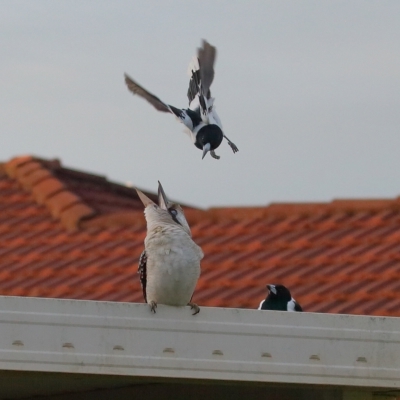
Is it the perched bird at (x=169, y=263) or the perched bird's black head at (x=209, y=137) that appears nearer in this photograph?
the perched bird at (x=169, y=263)

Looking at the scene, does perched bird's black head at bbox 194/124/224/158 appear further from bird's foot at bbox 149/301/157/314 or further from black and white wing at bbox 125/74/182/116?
bird's foot at bbox 149/301/157/314

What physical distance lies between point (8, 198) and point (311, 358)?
665 cm

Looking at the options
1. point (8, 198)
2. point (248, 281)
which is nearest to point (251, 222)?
point (248, 281)

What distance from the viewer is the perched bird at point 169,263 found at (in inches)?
200

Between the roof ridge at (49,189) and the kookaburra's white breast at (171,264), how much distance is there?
16.0ft

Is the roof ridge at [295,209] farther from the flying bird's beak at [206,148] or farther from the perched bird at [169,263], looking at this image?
the perched bird at [169,263]

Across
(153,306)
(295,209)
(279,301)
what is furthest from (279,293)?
(295,209)

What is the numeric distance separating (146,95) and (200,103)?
0.91ft

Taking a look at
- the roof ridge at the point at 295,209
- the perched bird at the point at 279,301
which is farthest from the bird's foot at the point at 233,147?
the roof ridge at the point at 295,209

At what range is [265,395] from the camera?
5.47 metres

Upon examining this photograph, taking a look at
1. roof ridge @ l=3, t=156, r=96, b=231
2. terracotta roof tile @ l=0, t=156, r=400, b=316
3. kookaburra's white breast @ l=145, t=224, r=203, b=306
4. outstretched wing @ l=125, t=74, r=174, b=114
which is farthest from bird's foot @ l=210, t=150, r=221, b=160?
roof ridge @ l=3, t=156, r=96, b=231

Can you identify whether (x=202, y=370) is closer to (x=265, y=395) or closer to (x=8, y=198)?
(x=265, y=395)

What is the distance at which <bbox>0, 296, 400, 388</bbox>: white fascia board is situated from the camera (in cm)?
452

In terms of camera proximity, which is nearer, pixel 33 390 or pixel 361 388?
pixel 361 388
